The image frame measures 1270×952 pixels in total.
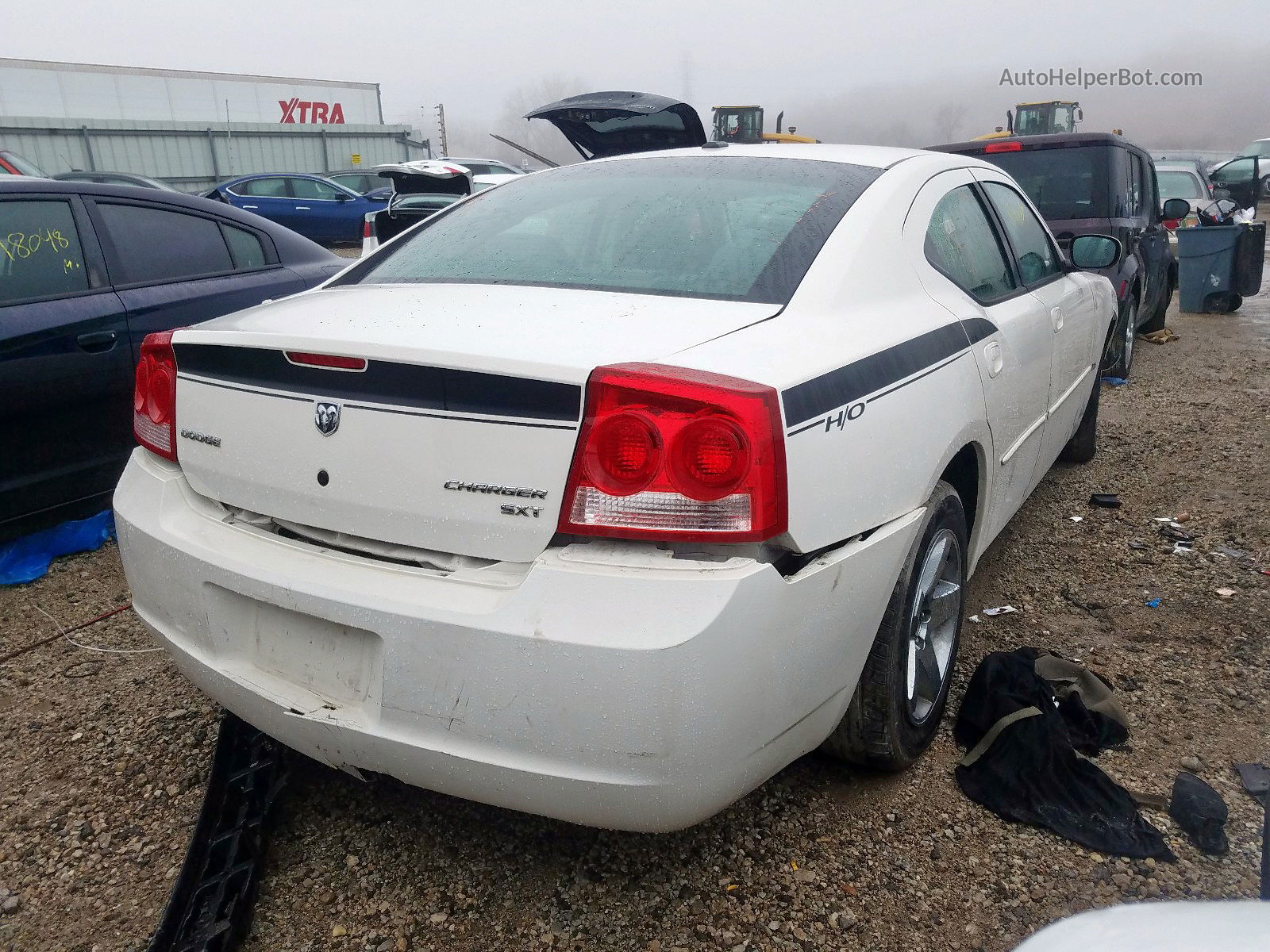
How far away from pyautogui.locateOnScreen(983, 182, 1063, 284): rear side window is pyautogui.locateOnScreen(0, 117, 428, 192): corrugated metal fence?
26.5m

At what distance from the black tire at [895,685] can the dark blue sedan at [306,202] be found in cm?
1563

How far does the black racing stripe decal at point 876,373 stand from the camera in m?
1.66

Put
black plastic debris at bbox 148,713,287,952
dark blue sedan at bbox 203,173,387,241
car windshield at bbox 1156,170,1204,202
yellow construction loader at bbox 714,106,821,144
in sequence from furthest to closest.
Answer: yellow construction loader at bbox 714,106,821,144
dark blue sedan at bbox 203,173,387,241
car windshield at bbox 1156,170,1204,202
black plastic debris at bbox 148,713,287,952

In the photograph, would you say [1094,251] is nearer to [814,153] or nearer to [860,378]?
[814,153]

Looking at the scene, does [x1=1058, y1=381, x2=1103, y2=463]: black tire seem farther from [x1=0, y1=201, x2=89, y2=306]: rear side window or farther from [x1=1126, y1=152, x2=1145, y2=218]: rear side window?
[x1=0, y1=201, x2=89, y2=306]: rear side window

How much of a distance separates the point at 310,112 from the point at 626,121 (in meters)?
32.7

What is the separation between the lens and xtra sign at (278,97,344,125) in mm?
32656

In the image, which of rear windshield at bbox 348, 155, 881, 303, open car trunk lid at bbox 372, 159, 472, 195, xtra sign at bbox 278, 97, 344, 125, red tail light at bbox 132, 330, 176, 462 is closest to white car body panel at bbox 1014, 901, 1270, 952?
rear windshield at bbox 348, 155, 881, 303

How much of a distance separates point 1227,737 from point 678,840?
151 cm

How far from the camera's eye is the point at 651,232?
2.30 m

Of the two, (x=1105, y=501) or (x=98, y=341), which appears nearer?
(x=98, y=341)

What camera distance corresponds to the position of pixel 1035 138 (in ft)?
20.9

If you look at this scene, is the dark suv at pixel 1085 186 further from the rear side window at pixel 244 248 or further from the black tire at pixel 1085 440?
the rear side window at pixel 244 248

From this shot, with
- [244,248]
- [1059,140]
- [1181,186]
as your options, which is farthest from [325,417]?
[1181,186]
